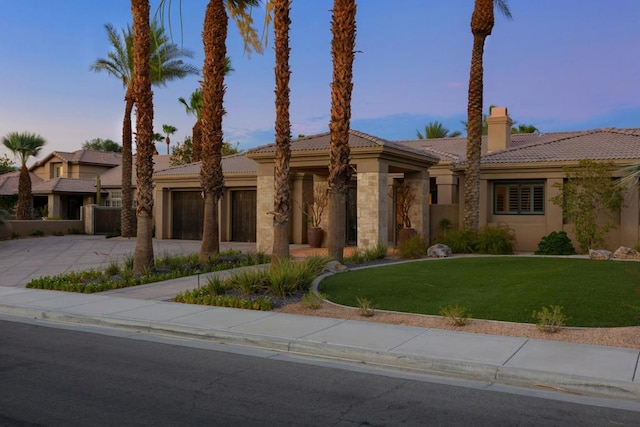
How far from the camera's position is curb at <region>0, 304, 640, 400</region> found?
271 inches

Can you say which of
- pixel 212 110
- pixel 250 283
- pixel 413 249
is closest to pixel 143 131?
pixel 212 110

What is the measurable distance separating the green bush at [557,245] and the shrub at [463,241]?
2436mm

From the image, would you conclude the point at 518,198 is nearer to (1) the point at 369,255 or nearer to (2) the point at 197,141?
(1) the point at 369,255

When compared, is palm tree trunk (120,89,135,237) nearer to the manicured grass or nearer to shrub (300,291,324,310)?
the manicured grass

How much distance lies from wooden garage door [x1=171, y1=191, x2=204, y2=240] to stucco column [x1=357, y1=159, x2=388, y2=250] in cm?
1385

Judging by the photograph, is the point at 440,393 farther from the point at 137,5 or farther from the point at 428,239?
the point at 428,239

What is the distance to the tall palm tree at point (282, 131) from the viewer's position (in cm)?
1599

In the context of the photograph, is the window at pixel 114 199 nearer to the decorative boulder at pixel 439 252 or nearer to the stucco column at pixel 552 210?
the decorative boulder at pixel 439 252

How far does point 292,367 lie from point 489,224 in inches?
708

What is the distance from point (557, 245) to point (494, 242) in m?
2.25

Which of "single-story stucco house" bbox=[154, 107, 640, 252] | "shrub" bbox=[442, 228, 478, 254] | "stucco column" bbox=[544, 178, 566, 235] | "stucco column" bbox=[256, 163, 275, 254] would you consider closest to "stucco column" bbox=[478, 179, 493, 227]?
"single-story stucco house" bbox=[154, 107, 640, 252]

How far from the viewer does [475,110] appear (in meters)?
23.0

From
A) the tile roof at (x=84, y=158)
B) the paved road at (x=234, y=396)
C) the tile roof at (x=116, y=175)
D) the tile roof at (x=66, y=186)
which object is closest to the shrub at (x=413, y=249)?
the paved road at (x=234, y=396)

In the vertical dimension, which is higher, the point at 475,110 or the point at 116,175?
the point at 475,110
